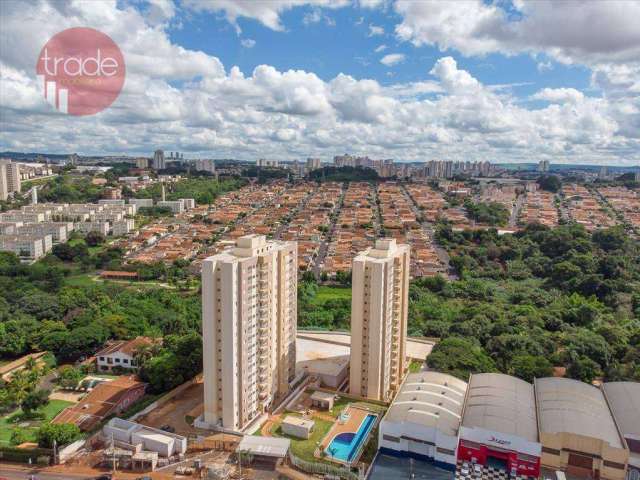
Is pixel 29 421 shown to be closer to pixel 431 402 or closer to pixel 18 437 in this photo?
pixel 18 437

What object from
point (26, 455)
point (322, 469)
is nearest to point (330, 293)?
point (322, 469)

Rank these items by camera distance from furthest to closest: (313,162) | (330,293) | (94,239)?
(313,162)
(94,239)
(330,293)

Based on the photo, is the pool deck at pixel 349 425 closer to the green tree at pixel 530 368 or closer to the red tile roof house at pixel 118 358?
the green tree at pixel 530 368

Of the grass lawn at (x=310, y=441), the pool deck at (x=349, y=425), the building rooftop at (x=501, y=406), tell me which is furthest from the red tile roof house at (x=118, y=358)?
→ the building rooftop at (x=501, y=406)

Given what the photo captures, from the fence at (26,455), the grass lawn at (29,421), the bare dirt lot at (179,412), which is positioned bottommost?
the grass lawn at (29,421)

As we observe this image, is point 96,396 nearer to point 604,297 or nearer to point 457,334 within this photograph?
point 457,334

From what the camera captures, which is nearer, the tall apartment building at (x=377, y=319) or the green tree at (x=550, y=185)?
the tall apartment building at (x=377, y=319)
